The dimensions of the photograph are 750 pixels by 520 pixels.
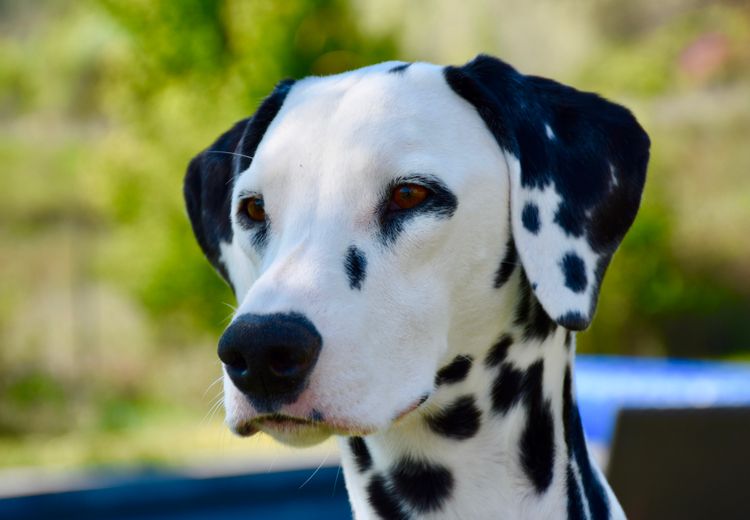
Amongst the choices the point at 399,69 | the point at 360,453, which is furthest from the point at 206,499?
the point at 399,69

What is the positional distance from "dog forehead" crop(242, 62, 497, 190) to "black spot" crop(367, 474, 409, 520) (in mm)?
618

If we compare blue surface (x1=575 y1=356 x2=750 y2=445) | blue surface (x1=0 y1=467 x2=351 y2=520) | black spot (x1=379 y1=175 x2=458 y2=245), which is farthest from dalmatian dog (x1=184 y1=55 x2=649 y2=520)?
blue surface (x1=575 y1=356 x2=750 y2=445)

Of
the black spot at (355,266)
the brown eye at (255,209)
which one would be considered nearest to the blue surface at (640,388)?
the brown eye at (255,209)

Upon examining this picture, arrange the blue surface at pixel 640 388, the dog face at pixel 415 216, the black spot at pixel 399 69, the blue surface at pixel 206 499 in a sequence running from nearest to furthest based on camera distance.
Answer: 1. the dog face at pixel 415 216
2. the black spot at pixel 399 69
3. the blue surface at pixel 206 499
4. the blue surface at pixel 640 388

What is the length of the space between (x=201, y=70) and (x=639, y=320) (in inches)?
266

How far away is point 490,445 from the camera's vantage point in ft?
6.98

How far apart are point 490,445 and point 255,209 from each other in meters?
0.67

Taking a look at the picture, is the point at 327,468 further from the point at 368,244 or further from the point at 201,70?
the point at 201,70

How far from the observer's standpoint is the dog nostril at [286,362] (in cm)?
174

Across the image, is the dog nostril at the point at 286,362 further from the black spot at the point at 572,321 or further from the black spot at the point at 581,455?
the black spot at the point at 581,455

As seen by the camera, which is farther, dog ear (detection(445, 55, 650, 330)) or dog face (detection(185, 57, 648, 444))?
dog ear (detection(445, 55, 650, 330))

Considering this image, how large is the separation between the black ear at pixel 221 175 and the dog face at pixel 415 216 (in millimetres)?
141

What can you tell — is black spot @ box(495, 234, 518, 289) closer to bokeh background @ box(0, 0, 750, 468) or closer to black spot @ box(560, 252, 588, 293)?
black spot @ box(560, 252, 588, 293)

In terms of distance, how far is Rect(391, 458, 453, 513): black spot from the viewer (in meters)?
2.11
